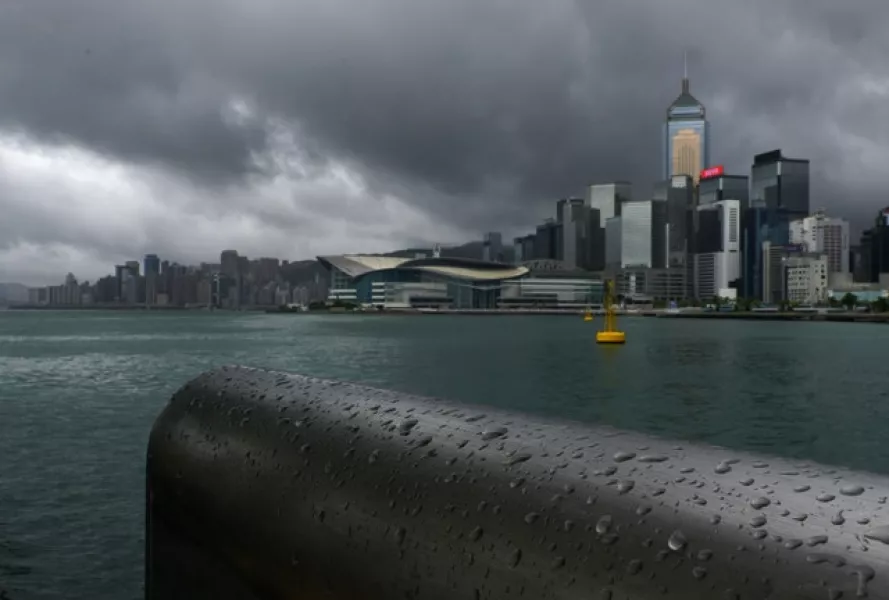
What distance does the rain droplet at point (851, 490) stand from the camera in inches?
39.2

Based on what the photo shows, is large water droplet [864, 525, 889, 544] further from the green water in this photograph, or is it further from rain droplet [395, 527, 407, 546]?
the green water

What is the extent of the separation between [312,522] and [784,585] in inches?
33.4

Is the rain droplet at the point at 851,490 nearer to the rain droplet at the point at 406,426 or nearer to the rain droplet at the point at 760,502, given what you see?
the rain droplet at the point at 760,502

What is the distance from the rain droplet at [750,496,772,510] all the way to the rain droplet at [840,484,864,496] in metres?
0.10

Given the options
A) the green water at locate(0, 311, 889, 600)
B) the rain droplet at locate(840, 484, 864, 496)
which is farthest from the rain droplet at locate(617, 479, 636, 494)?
the green water at locate(0, 311, 889, 600)

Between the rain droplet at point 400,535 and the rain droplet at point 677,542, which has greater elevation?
the rain droplet at point 677,542

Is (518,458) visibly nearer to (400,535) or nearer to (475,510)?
(475,510)

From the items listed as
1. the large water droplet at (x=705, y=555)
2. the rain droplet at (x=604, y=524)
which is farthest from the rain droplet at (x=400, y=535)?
the large water droplet at (x=705, y=555)

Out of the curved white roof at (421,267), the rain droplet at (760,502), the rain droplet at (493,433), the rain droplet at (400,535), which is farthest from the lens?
the curved white roof at (421,267)

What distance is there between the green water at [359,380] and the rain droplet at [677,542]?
642 centimetres

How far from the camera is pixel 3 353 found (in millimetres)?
42594

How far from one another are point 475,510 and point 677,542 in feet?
1.07

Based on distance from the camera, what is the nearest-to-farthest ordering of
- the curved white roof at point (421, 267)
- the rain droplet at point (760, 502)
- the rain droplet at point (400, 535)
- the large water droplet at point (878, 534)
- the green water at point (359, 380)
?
1. the large water droplet at point (878, 534)
2. the rain droplet at point (760, 502)
3. the rain droplet at point (400, 535)
4. the green water at point (359, 380)
5. the curved white roof at point (421, 267)

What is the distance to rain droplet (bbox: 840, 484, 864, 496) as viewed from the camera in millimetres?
995
